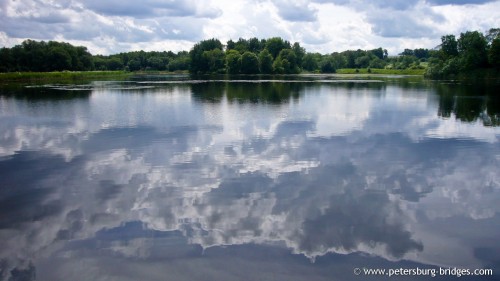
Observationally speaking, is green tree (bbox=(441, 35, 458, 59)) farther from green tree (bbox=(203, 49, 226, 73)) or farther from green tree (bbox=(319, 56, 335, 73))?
green tree (bbox=(203, 49, 226, 73))

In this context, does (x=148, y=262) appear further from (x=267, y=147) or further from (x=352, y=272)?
(x=267, y=147)

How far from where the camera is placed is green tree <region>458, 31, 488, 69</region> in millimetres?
94125

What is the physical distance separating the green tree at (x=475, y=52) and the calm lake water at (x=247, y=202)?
252 feet

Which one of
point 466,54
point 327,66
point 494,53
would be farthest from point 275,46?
point 494,53

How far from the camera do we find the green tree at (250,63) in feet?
527

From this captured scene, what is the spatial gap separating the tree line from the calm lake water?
75988 millimetres

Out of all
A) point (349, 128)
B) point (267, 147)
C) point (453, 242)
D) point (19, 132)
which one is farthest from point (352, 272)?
point (19, 132)

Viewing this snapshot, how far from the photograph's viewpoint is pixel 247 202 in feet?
47.0

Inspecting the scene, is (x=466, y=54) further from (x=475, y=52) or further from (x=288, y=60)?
(x=288, y=60)

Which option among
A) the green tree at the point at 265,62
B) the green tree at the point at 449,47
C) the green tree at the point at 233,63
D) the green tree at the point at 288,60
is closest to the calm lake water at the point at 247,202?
the green tree at the point at 449,47

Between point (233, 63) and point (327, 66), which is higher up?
point (233, 63)

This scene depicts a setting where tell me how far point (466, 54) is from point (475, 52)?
8.56 ft

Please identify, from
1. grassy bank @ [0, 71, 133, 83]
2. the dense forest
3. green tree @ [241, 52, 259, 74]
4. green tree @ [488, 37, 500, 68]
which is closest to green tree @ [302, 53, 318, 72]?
the dense forest

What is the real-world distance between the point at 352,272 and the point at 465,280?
2543 mm
